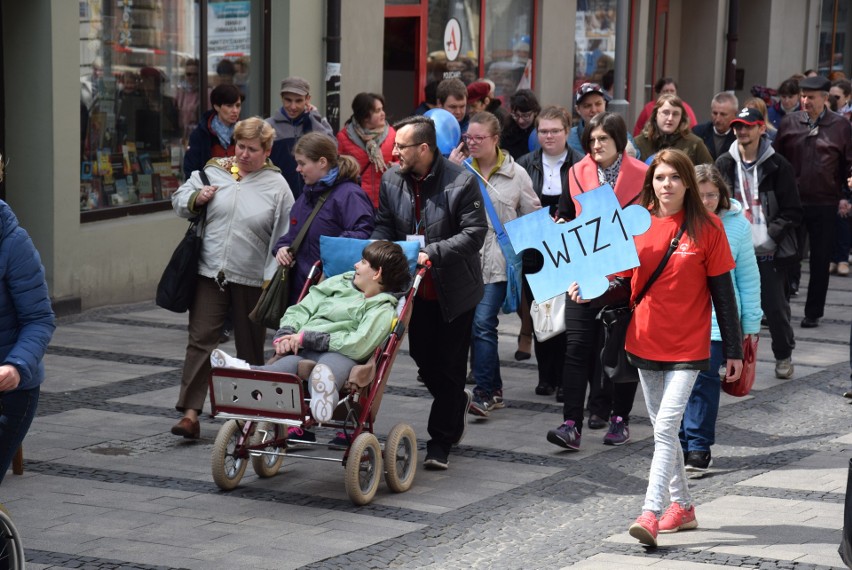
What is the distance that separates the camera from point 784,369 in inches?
429

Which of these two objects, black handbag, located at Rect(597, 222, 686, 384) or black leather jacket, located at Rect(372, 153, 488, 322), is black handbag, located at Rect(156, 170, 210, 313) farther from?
black handbag, located at Rect(597, 222, 686, 384)

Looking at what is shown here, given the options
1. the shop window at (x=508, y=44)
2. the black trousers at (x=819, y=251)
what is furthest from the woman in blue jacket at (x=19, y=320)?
the shop window at (x=508, y=44)

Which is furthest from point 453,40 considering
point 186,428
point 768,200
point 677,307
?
point 677,307

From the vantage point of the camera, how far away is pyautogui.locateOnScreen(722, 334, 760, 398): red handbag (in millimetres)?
7120

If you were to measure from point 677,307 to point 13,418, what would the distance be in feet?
9.68

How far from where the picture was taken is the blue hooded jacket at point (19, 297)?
539 centimetres

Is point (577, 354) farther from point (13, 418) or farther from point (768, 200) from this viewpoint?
point (13, 418)

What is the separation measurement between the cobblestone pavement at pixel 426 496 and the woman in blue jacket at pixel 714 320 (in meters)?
0.22

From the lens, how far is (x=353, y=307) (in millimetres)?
7293

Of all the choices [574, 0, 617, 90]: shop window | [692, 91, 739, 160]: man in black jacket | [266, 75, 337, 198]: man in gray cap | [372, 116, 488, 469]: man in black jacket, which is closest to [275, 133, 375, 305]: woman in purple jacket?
[372, 116, 488, 469]: man in black jacket

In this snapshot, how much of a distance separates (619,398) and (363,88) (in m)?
8.37

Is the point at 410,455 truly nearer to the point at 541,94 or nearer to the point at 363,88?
the point at 363,88

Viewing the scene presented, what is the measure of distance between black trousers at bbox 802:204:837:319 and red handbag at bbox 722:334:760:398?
6.23m

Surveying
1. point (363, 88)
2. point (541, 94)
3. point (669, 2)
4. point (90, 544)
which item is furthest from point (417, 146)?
point (669, 2)
